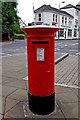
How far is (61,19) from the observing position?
1962 inches

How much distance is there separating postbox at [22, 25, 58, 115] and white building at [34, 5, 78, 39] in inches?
1613

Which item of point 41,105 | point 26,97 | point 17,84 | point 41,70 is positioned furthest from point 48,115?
point 17,84

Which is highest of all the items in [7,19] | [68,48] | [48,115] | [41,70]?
[7,19]

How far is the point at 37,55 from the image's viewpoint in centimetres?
383

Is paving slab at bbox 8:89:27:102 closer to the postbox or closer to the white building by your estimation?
the postbox

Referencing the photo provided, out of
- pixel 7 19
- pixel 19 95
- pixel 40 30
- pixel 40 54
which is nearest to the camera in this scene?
pixel 40 30

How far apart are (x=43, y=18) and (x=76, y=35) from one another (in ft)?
59.1

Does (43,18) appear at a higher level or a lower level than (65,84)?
higher

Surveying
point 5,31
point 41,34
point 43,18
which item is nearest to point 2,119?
point 41,34

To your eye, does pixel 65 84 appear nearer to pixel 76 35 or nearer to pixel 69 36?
pixel 69 36

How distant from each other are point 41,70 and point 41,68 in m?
0.04

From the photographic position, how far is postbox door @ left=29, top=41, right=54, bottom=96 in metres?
3.81

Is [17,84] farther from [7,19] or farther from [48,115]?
[7,19]

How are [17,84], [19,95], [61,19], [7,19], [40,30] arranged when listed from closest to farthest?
[40,30]
[19,95]
[17,84]
[7,19]
[61,19]
